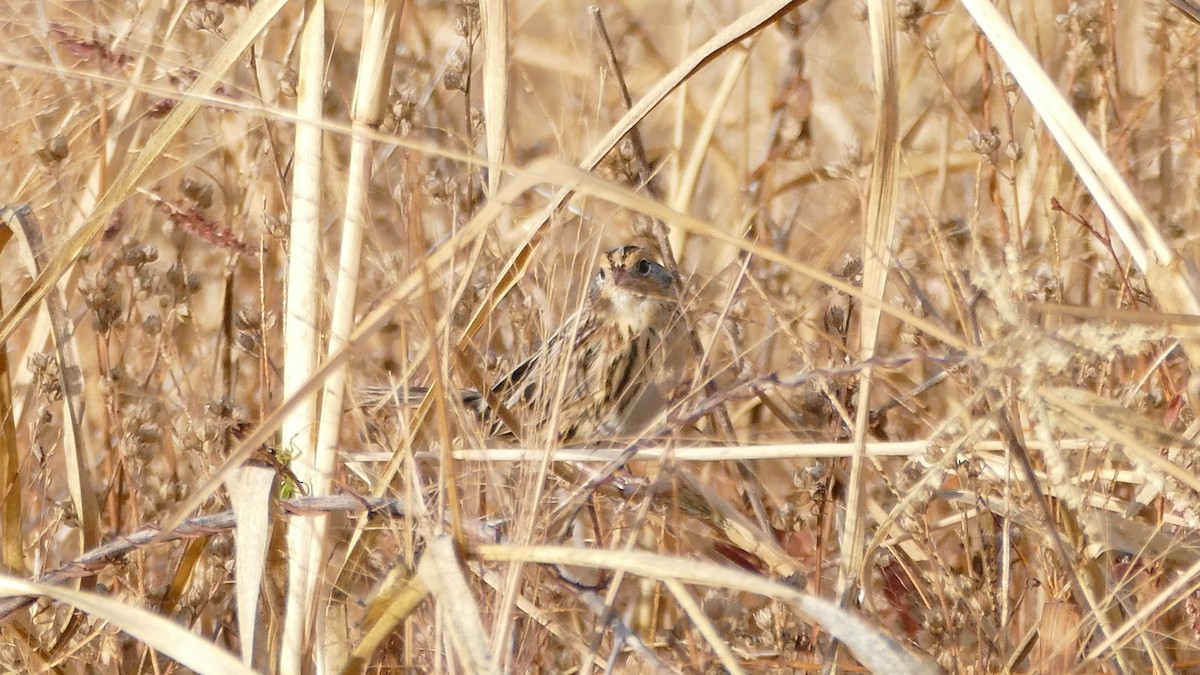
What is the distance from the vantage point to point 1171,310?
161 cm

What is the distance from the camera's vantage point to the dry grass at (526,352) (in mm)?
1513

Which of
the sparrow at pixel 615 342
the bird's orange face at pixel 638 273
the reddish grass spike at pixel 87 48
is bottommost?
the sparrow at pixel 615 342

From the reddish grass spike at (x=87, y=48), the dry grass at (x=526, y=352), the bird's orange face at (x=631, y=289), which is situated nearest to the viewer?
the dry grass at (x=526, y=352)

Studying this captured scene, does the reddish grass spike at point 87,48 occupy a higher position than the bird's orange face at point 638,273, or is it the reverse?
the reddish grass spike at point 87,48

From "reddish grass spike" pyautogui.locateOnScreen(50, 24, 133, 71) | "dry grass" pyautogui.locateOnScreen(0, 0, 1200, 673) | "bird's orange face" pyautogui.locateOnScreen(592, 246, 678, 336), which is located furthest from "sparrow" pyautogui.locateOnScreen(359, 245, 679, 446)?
"reddish grass spike" pyautogui.locateOnScreen(50, 24, 133, 71)

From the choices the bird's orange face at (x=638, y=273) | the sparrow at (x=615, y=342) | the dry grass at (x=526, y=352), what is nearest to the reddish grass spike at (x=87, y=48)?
Answer: the dry grass at (x=526, y=352)

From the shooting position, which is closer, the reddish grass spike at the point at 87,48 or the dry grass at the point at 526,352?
the dry grass at the point at 526,352

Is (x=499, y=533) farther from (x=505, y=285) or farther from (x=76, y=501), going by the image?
(x=76, y=501)

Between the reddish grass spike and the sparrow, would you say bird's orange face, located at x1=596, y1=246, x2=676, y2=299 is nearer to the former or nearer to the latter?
the sparrow

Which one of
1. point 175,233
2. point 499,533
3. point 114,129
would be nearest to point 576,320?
point 499,533

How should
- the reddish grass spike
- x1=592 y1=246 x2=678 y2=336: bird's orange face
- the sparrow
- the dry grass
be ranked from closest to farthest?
the dry grass → the reddish grass spike → the sparrow → x1=592 y1=246 x2=678 y2=336: bird's orange face

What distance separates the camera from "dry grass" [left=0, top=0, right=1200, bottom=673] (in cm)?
151

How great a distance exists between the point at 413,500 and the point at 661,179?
3.01 m

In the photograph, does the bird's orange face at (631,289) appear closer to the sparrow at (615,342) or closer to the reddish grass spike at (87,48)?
the sparrow at (615,342)
